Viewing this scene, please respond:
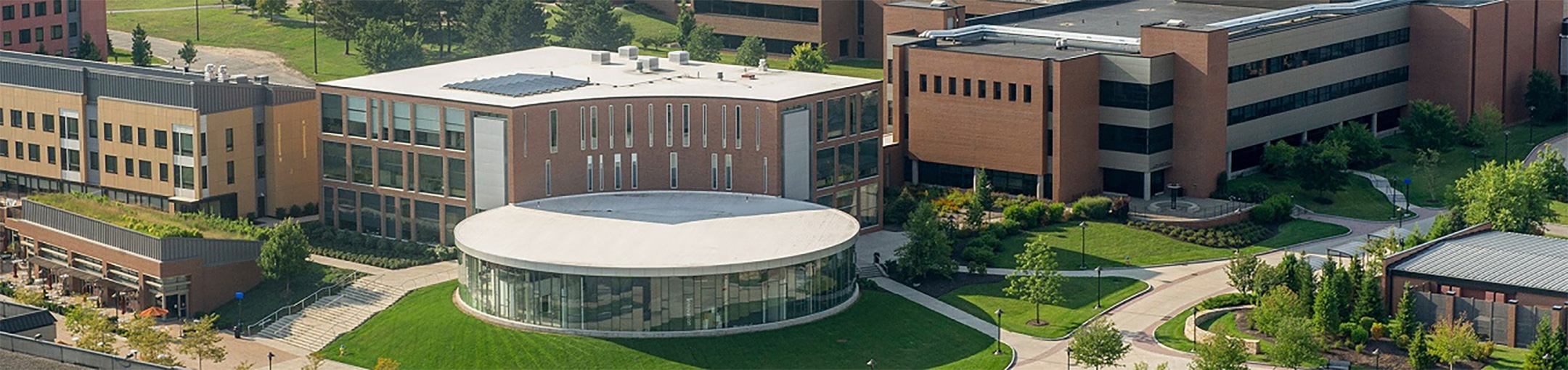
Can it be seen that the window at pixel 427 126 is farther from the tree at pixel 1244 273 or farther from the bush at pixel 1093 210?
the tree at pixel 1244 273

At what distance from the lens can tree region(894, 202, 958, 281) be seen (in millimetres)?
135625

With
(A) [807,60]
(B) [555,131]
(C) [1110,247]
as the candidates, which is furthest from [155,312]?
(A) [807,60]

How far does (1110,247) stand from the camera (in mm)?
142500

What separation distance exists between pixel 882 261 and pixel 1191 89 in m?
24.2

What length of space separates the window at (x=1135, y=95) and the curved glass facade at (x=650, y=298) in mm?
31619

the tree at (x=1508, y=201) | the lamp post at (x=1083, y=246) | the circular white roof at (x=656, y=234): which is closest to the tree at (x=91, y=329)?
the circular white roof at (x=656, y=234)

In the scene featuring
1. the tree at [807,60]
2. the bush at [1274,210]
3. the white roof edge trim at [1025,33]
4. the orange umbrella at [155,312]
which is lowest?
the orange umbrella at [155,312]

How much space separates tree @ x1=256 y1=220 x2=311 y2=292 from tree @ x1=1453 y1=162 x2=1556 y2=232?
6257cm

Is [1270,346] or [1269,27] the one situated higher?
[1269,27]

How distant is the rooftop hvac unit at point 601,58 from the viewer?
514ft

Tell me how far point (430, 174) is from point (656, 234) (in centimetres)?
1788

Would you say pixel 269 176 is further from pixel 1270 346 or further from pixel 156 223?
pixel 1270 346

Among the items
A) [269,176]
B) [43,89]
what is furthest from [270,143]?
[43,89]

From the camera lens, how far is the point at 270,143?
148 meters
